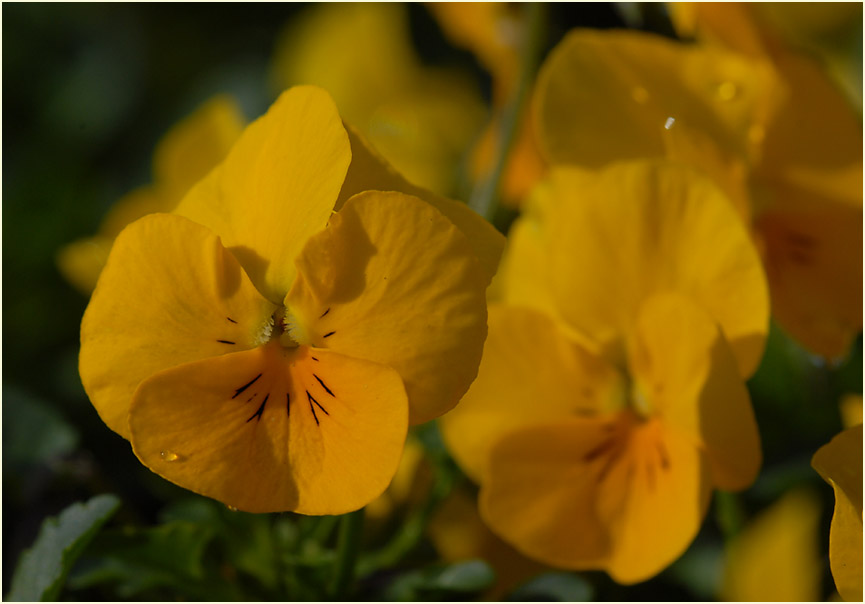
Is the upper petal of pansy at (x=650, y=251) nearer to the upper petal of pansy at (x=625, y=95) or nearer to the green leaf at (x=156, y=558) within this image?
the upper petal of pansy at (x=625, y=95)

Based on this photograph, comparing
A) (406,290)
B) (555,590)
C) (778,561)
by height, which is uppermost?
(406,290)

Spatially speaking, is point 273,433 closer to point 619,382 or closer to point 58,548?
point 58,548

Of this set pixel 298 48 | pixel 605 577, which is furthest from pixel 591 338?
pixel 298 48

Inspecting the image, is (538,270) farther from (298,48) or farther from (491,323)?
(298,48)

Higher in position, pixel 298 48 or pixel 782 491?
pixel 298 48

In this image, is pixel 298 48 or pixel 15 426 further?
pixel 298 48

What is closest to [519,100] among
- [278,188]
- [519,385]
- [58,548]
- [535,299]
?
[535,299]
